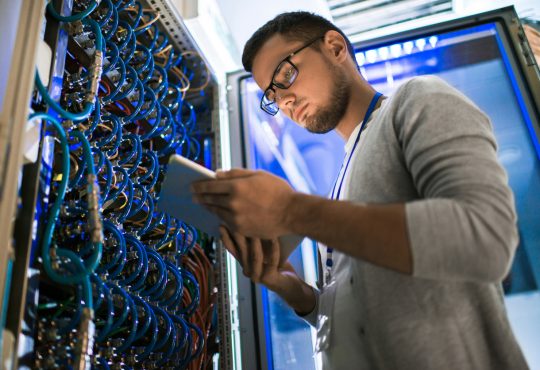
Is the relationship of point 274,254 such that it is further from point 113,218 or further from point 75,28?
point 75,28

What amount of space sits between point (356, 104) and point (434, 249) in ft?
2.00

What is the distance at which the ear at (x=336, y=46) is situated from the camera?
4.06ft

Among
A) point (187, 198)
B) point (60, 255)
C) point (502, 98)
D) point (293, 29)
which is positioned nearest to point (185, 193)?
point (187, 198)

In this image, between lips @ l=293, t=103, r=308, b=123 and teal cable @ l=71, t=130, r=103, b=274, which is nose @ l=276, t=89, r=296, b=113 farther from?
teal cable @ l=71, t=130, r=103, b=274

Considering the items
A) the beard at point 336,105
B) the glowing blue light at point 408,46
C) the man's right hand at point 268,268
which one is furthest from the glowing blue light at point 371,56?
the man's right hand at point 268,268

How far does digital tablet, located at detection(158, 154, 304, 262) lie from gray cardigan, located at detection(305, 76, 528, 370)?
239mm

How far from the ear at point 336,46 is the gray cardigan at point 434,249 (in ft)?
1.11

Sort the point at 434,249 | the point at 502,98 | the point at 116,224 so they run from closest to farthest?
the point at 434,249 < the point at 116,224 < the point at 502,98

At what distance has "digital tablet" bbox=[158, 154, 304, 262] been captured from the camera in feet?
2.52

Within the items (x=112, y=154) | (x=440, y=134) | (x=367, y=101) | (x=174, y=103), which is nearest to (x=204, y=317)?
(x=112, y=154)

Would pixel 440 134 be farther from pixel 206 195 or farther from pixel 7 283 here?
pixel 7 283

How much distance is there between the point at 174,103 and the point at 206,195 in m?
0.90

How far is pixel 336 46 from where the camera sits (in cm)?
126

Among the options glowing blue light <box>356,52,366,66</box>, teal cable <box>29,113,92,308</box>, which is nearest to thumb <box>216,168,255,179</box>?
teal cable <box>29,113,92,308</box>
